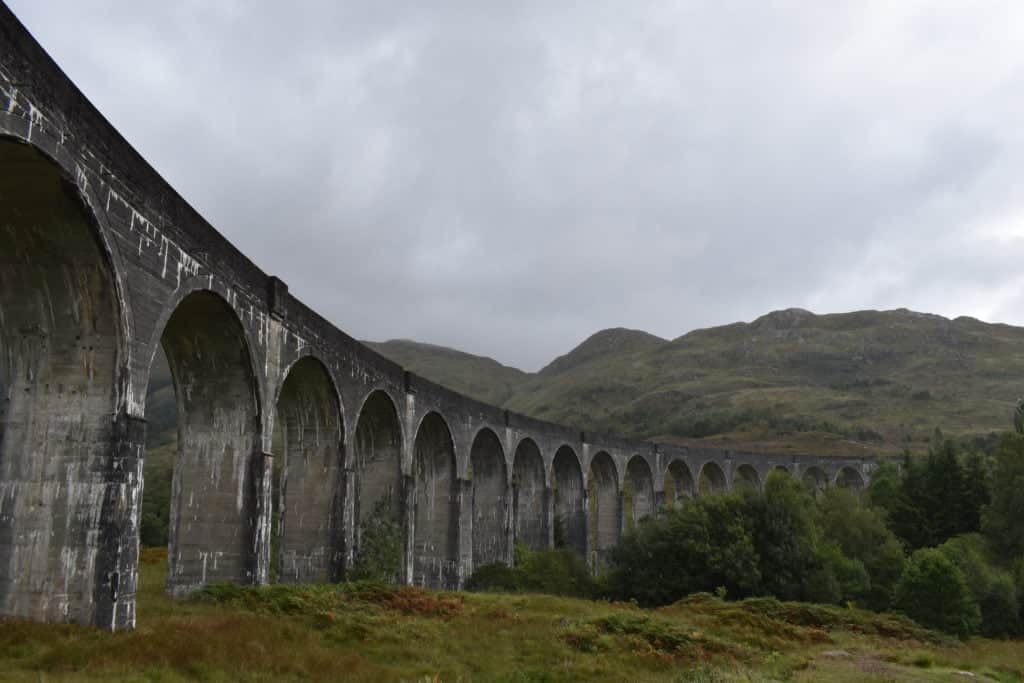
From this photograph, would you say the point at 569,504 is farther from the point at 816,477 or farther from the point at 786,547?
the point at 816,477

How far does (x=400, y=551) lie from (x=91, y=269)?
1568cm

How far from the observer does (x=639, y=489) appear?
51938 mm

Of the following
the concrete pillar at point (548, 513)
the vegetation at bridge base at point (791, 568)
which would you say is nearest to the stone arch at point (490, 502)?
the concrete pillar at point (548, 513)

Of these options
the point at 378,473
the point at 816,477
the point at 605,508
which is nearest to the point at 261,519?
the point at 378,473

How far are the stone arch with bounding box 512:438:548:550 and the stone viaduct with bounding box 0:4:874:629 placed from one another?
8.16 metres

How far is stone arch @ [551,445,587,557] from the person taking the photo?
4228 centimetres

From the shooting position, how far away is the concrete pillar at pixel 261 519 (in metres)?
16.6

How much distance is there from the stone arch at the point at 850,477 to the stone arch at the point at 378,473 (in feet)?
187

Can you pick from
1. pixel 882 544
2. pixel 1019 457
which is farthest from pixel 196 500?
pixel 1019 457

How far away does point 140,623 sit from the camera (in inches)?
491

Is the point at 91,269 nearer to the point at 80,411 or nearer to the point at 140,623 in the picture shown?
the point at 80,411

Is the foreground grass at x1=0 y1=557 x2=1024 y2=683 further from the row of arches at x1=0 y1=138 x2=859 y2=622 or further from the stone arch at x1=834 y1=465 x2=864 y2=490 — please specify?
the stone arch at x1=834 y1=465 x2=864 y2=490

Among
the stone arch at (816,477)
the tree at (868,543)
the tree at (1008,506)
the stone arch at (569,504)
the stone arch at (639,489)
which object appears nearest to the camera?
the tree at (868,543)

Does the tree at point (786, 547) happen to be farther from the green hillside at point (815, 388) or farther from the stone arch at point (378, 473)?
the green hillside at point (815, 388)
